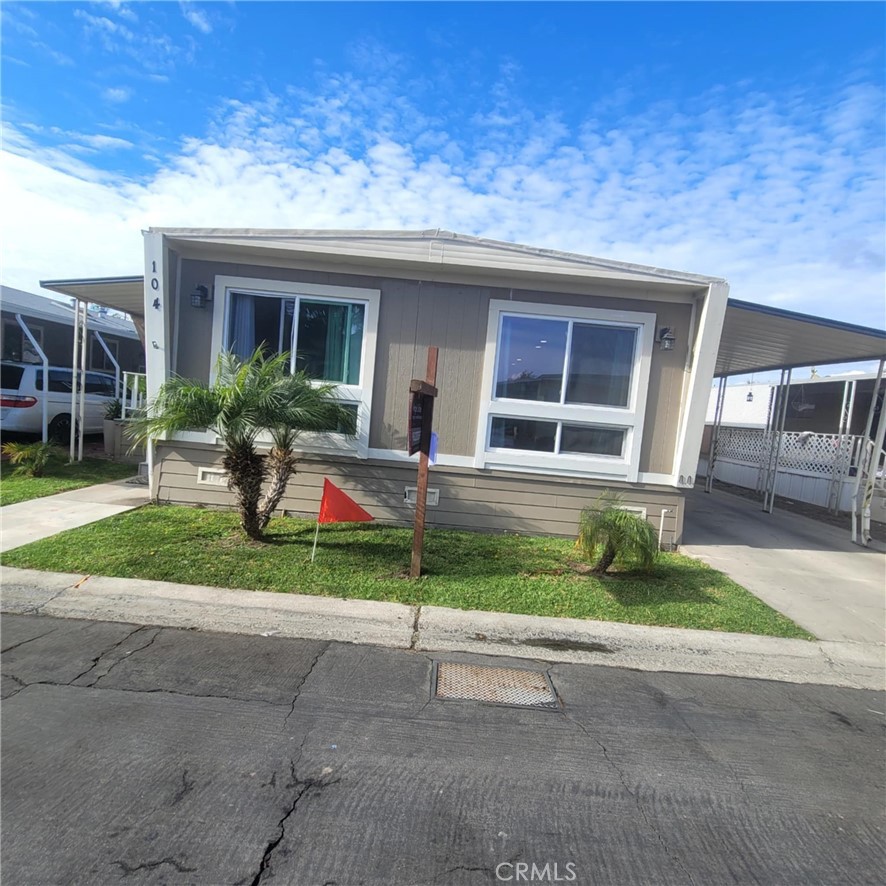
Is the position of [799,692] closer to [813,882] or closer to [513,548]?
[813,882]

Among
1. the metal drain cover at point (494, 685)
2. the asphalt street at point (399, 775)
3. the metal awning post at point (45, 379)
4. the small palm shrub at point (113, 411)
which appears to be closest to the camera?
the asphalt street at point (399, 775)

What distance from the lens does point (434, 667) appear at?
4.04 metres

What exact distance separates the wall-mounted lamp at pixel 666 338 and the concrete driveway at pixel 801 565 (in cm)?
294

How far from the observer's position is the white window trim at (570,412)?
766 cm

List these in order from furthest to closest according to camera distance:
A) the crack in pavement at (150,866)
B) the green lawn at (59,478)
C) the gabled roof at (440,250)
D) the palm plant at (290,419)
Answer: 1. the green lawn at (59,478)
2. the gabled roof at (440,250)
3. the palm plant at (290,419)
4. the crack in pavement at (150,866)

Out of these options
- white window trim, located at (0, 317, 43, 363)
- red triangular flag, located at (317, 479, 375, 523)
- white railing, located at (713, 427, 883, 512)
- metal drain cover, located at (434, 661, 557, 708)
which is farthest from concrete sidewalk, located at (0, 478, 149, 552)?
white railing, located at (713, 427, 883, 512)

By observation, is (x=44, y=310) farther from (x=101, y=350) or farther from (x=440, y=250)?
(x=440, y=250)

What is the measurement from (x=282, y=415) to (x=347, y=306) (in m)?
2.31

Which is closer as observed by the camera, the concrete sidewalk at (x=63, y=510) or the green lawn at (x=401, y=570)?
the green lawn at (x=401, y=570)

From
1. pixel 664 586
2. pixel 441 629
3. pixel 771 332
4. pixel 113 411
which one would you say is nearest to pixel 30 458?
pixel 113 411

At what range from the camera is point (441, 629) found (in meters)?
4.68

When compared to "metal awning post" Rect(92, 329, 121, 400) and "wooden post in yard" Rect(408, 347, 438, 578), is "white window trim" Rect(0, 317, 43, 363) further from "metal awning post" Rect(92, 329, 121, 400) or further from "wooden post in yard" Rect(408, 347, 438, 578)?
"wooden post in yard" Rect(408, 347, 438, 578)

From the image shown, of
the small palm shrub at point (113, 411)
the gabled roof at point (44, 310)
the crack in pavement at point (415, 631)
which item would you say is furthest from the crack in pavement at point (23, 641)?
the gabled roof at point (44, 310)

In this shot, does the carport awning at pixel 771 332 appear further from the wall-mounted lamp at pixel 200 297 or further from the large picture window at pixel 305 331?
the large picture window at pixel 305 331
